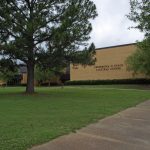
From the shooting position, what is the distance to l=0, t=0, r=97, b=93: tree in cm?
3031

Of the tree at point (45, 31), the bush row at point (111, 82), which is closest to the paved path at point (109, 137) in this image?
the tree at point (45, 31)

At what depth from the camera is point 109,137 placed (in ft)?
36.5

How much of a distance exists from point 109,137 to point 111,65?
2406 inches

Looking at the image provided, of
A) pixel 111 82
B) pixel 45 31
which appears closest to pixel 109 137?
pixel 45 31

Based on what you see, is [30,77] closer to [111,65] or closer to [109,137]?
[109,137]

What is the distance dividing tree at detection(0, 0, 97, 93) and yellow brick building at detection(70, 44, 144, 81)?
3584 centimetres

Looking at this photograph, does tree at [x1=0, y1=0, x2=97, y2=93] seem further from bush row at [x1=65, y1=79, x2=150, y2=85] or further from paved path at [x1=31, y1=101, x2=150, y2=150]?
bush row at [x1=65, y1=79, x2=150, y2=85]

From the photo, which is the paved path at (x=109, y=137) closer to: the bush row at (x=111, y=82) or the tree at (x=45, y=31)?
the tree at (x=45, y=31)

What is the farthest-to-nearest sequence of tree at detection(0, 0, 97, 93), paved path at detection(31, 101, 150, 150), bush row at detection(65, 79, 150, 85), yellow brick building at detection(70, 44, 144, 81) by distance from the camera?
yellow brick building at detection(70, 44, 144, 81) < bush row at detection(65, 79, 150, 85) < tree at detection(0, 0, 97, 93) < paved path at detection(31, 101, 150, 150)

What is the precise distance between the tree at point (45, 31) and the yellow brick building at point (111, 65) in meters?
35.8

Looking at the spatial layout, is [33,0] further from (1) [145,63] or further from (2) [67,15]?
(1) [145,63]

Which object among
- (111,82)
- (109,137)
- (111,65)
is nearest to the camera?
(109,137)

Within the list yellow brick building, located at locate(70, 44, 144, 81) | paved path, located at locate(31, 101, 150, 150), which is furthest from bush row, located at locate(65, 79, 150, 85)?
paved path, located at locate(31, 101, 150, 150)

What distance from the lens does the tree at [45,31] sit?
3031cm
